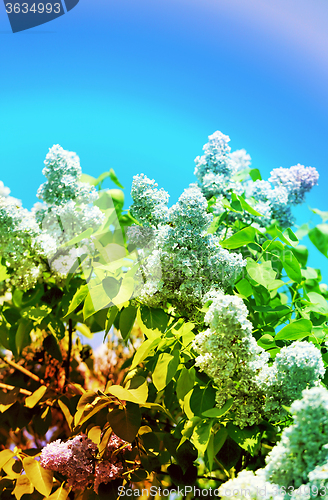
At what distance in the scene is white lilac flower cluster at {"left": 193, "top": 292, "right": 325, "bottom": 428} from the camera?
24.2 inches

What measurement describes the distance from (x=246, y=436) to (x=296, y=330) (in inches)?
8.8

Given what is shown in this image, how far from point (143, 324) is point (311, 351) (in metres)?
0.36

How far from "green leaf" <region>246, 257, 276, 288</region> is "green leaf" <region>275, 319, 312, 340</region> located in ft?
0.43

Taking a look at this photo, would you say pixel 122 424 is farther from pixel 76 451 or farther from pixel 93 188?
pixel 93 188

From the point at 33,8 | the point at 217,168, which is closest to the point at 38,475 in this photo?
the point at 217,168

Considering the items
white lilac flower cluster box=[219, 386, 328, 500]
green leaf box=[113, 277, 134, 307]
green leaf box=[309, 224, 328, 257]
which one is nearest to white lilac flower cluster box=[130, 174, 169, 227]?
green leaf box=[113, 277, 134, 307]

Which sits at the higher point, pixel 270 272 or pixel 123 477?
pixel 270 272

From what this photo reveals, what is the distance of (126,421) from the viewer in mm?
699

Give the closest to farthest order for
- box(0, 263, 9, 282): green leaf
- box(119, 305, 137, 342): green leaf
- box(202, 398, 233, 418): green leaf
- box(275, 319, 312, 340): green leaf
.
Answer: box(202, 398, 233, 418): green leaf, box(275, 319, 312, 340): green leaf, box(119, 305, 137, 342): green leaf, box(0, 263, 9, 282): green leaf

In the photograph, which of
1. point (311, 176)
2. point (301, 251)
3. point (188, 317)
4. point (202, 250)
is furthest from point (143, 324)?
point (311, 176)

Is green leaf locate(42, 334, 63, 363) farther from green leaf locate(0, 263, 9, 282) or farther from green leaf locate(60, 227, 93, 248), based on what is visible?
green leaf locate(60, 227, 93, 248)

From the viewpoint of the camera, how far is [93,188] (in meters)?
1.10

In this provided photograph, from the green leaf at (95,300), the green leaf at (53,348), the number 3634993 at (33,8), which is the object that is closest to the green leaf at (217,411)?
the green leaf at (95,300)

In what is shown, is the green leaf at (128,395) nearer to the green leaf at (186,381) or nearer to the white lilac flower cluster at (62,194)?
the green leaf at (186,381)
